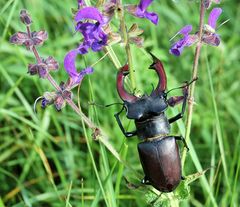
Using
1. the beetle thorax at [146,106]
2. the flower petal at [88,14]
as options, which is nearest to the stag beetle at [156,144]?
the beetle thorax at [146,106]

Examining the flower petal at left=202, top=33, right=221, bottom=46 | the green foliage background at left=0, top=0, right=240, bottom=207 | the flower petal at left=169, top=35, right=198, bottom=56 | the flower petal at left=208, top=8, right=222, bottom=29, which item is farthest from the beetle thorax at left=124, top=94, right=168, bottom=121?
the green foliage background at left=0, top=0, right=240, bottom=207

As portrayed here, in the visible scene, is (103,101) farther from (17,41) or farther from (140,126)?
(17,41)

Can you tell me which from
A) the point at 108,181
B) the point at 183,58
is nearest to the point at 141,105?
the point at 108,181

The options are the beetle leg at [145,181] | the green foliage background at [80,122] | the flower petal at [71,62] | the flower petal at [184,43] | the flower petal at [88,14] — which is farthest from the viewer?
the green foliage background at [80,122]

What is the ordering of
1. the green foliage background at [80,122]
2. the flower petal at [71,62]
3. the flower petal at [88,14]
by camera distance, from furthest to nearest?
1. the green foliage background at [80,122]
2. the flower petal at [71,62]
3. the flower petal at [88,14]

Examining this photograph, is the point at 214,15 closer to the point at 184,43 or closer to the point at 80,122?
the point at 184,43

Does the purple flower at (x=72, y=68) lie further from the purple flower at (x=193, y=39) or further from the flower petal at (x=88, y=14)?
the purple flower at (x=193, y=39)

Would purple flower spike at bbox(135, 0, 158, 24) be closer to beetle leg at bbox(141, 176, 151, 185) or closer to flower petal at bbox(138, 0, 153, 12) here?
flower petal at bbox(138, 0, 153, 12)
